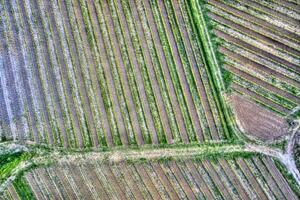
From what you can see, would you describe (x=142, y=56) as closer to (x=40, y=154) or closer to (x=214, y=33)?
(x=214, y=33)

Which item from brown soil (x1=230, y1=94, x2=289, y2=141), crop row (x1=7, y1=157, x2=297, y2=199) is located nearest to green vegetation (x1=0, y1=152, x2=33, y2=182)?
crop row (x1=7, y1=157, x2=297, y2=199)

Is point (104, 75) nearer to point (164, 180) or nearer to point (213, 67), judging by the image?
point (213, 67)

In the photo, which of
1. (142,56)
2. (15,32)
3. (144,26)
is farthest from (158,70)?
(15,32)

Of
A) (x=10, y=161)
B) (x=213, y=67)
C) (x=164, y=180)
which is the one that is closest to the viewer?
(x=164, y=180)

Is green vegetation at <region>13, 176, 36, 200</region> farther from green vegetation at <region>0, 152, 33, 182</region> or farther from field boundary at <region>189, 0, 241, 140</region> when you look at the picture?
field boundary at <region>189, 0, 241, 140</region>

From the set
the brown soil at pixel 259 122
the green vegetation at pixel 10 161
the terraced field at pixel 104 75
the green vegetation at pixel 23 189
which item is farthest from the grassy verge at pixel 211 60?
the green vegetation at pixel 23 189

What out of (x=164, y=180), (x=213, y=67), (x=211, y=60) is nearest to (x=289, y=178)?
(x=164, y=180)
